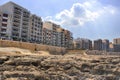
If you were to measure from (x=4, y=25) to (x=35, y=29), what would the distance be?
1966cm

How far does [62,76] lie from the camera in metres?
29.3

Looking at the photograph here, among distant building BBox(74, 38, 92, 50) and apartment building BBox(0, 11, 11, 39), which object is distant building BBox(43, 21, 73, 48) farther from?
apartment building BBox(0, 11, 11, 39)

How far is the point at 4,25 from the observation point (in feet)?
270

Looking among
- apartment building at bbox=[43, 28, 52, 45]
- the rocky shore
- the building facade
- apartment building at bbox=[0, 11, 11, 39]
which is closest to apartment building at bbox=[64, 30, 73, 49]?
the building facade

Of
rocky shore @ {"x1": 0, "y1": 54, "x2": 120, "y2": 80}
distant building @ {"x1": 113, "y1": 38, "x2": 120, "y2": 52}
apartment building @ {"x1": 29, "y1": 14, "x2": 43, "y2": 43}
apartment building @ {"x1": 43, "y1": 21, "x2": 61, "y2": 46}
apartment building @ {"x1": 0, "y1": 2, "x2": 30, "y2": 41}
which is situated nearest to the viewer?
rocky shore @ {"x1": 0, "y1": 54, "x2": 120, "y2": 80}

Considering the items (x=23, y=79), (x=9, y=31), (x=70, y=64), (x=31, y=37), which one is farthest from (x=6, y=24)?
(x=23, y=79)

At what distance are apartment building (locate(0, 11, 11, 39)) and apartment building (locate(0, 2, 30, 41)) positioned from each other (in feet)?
2.41

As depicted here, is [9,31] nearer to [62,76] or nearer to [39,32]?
[39,32]

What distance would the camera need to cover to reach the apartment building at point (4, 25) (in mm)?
80381

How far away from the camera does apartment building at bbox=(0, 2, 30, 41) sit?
85.1 meters

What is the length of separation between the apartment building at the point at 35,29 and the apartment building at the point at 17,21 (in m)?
3.16

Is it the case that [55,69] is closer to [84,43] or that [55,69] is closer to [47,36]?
[47,36]

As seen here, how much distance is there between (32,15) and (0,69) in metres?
71.3

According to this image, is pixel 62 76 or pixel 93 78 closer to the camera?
A: pixel 62 76
